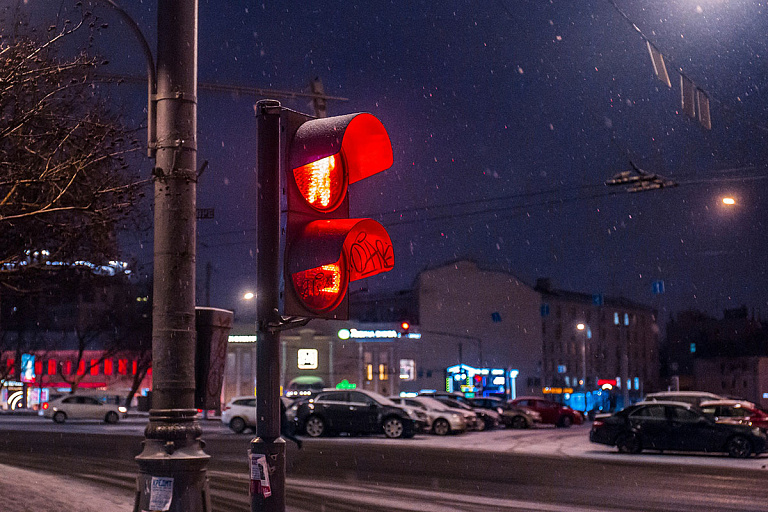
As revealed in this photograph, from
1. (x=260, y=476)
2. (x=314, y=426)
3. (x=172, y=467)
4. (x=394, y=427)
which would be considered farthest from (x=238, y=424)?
(x=260, y=476)

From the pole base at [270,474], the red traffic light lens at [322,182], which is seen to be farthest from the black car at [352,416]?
the red traffic light lens at [322,182]

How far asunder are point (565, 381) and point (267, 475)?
315 ft

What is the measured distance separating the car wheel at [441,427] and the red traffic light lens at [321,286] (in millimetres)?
28812

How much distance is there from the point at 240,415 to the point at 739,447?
60.1ft

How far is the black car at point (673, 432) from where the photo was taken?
22594 mm

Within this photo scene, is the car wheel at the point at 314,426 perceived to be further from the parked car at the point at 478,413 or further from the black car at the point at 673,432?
the black car at the point at 673,432

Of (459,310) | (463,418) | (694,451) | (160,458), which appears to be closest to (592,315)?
→ (459,310)

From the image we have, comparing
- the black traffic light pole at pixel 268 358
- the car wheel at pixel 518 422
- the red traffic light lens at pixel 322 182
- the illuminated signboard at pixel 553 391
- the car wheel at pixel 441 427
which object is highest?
the red traffic light lens at pixel 322 182

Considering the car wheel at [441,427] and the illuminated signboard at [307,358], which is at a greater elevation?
the illuminated signboard at [307,358]

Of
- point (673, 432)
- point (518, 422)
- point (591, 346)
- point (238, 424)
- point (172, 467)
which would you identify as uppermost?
point (591, 346)

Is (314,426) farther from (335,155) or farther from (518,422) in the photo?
(335,155)

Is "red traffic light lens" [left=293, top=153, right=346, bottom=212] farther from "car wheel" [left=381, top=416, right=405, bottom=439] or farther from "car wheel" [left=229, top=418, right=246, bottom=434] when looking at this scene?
"car wheel" [left=229, top=418, right=246, bottom=434]

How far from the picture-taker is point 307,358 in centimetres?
7594

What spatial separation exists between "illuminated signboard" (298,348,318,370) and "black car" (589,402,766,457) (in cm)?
5229
